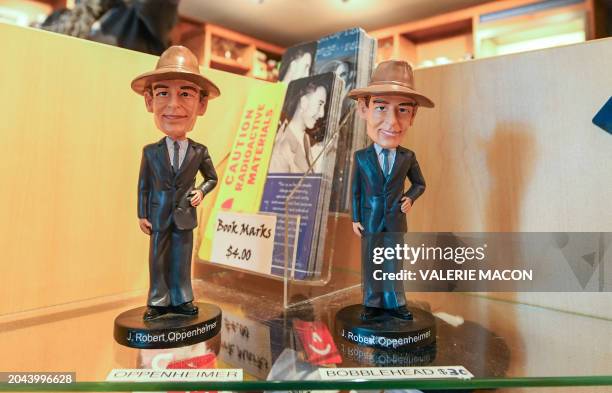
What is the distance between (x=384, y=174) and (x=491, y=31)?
6.39ft

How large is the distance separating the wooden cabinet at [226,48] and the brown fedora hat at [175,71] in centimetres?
219

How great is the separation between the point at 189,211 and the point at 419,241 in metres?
0.35

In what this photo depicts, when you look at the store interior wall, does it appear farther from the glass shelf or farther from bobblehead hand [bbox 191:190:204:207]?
bobblehead hand [bbox 191:190:204:207]

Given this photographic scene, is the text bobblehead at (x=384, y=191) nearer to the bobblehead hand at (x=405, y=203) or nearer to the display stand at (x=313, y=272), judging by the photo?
the bobblehead hand at (x=405, y=203)

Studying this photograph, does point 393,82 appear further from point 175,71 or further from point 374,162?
point 175,71

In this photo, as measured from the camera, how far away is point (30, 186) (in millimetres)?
734

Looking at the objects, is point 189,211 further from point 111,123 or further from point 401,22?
point 401,22

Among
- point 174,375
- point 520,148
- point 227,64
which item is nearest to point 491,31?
point 227,64

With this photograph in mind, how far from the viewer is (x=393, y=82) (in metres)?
0.67

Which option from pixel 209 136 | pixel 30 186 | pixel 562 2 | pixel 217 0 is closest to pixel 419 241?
pixel 209 136

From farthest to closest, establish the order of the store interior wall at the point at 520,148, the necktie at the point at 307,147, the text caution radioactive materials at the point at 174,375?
the necktie at the point at 307,147 → the store interior wall at the point at 520,148 → the text caution radioactive materials at the point at 174,375

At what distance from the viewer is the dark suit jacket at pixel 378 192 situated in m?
0.69

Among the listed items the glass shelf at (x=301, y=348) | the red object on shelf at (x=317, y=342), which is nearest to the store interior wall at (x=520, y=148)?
the glass shelf at (x=301, y=348)

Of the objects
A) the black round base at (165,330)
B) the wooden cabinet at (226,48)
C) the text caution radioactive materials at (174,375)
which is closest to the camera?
the text caution radioactive materials at (174,375)
